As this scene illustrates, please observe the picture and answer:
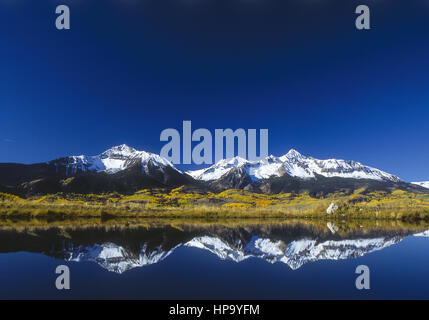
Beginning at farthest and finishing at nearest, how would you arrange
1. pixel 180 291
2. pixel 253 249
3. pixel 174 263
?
pixel 253 249 → pixel 174 263 → pixel 180 291

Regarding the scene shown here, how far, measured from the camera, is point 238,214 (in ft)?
141

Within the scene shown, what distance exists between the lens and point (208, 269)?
10.3 meters

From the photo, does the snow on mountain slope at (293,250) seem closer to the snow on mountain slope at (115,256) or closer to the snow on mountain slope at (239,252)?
the snow on mountain slope at (239,252)

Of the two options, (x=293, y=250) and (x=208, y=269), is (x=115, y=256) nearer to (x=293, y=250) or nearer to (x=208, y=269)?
(x=208, y=269)

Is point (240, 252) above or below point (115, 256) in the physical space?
below

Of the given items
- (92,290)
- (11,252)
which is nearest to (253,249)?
(92,290)

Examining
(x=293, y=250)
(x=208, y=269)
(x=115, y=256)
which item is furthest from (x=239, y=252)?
(x=115, y=256)

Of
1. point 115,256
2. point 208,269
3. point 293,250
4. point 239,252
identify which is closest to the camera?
point 208,269

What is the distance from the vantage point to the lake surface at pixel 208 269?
7398 mm

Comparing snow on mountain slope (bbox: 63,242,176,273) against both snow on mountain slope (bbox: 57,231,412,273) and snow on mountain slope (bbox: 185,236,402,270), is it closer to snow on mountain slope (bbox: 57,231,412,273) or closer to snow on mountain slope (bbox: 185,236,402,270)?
snow on mountain slope (bbox: 57,231,412,273)
